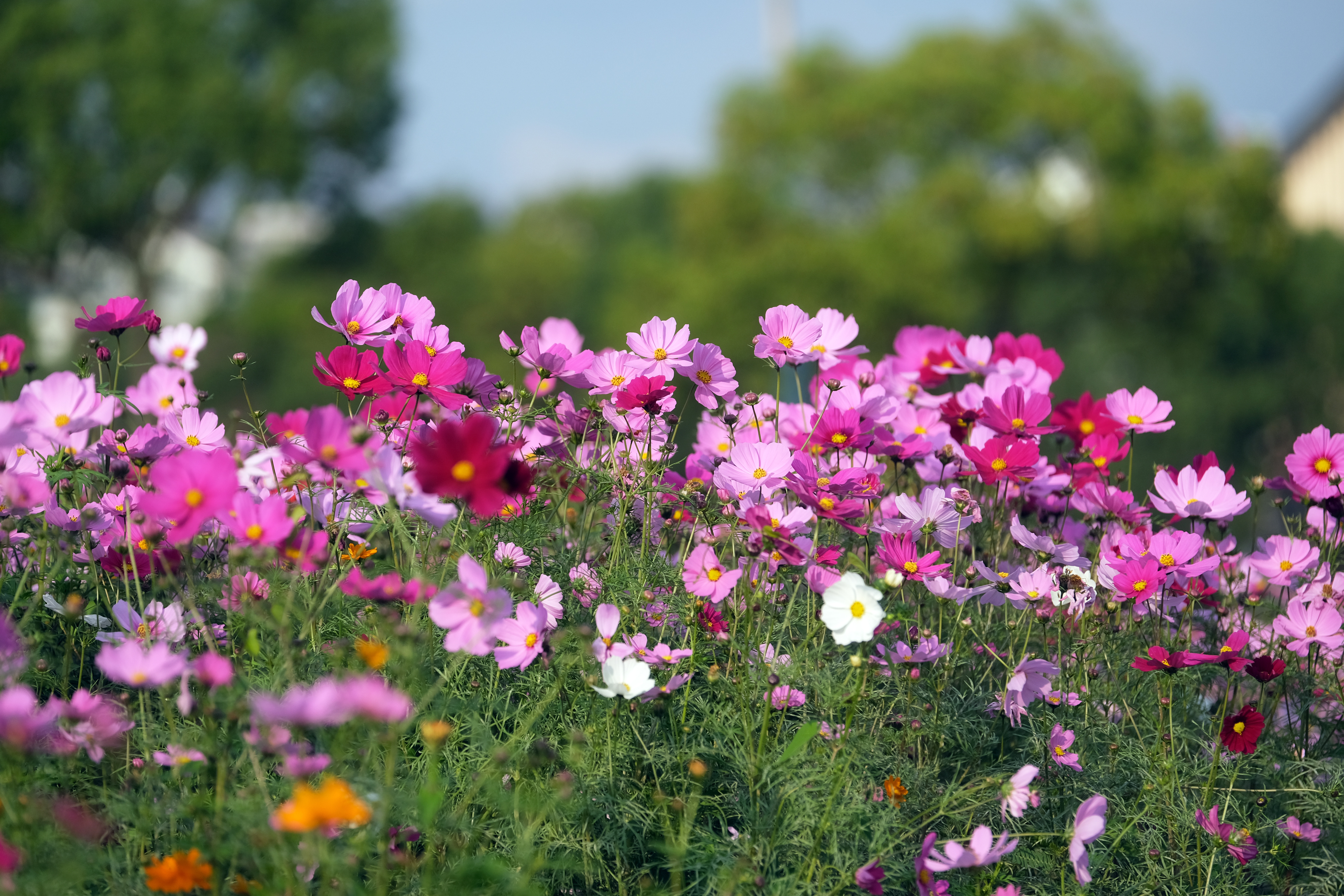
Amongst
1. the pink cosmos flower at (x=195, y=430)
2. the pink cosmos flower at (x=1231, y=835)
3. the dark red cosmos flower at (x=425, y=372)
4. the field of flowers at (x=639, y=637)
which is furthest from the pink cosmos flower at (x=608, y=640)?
the pink cosmos flower at (x=1231, y=835)

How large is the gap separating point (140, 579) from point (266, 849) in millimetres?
912

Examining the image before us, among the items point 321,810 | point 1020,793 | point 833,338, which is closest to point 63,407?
point 321,810

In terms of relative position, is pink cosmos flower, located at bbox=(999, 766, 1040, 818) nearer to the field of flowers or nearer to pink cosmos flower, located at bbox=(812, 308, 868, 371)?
the field of flowers

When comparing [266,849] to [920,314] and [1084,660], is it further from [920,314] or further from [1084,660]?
[920,314]

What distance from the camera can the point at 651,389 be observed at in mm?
1975

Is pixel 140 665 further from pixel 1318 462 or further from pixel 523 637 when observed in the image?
pixel 1318 462

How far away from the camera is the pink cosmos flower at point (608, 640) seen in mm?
1678

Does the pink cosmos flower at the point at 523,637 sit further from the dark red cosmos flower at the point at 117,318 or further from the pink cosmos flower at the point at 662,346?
the dark red cosmos flower at the point at 117,318

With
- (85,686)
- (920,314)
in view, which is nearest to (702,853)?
(85,686)

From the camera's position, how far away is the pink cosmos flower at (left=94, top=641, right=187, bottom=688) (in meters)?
1.32

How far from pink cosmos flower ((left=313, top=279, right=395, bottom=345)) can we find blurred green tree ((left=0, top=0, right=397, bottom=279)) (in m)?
22.8

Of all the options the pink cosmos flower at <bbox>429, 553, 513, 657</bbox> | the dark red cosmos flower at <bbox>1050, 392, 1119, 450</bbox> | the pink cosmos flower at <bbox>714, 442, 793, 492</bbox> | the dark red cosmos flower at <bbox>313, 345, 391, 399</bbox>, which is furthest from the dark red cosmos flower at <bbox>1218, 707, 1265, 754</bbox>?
the dark red cosmos flower at <bbox>313, 345, 391, 399</bbox>

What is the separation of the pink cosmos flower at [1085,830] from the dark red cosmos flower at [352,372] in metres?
1.24

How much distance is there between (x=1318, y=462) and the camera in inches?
88.0
